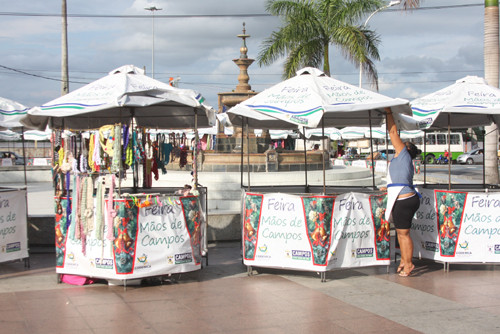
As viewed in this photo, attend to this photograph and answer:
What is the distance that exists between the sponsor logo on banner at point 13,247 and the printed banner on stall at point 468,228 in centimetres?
624

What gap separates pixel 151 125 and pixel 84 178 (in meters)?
3.54

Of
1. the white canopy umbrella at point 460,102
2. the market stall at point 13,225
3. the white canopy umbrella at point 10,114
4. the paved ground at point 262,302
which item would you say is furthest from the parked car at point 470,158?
the market stall at point 13,225

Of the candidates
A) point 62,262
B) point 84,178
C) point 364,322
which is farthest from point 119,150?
point 364,322

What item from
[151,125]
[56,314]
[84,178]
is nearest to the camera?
[56,314]

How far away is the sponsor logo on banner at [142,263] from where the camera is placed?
743cm

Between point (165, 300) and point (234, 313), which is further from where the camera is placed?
point (165, 300)

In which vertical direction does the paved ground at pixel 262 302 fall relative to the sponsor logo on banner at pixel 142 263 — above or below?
below

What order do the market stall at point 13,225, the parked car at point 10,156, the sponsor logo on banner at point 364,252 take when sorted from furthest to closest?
the parked car at point 10,156 < the market stall at point 13,225 < the sponsor logo on banner at point 364,252

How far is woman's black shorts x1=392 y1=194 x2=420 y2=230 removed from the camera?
26.5 feet

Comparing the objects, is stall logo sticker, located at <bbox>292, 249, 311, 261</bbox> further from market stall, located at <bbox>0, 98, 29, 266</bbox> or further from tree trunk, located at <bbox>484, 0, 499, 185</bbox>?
tree trunk, located at <bbox>484, 0, 499, 185</bbox>

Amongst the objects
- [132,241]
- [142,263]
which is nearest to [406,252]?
[142,263]

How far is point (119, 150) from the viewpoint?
25.2 feet

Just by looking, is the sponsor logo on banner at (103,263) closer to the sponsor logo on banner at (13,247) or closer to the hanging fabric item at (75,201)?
the hanging fabric item at (75,201)

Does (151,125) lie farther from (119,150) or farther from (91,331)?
(91,331)
